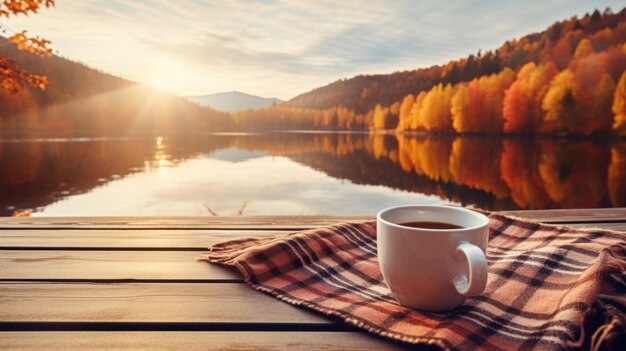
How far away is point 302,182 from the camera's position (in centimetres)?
2058

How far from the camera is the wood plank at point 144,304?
2.25 ft

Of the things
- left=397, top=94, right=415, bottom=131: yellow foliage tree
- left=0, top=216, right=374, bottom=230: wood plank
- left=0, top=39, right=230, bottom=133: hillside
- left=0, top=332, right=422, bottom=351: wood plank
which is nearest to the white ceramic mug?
left=0, top=332, right=422, bottom=351: wood plank

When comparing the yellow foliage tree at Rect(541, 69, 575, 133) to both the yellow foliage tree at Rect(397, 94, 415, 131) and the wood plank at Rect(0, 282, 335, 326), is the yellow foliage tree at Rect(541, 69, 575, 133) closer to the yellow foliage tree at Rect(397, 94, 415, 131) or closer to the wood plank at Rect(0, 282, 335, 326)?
the yellow foliage tree at Rect(397, 94, 415, 131)

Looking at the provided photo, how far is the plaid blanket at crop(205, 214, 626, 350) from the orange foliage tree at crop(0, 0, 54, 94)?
13.8 feet

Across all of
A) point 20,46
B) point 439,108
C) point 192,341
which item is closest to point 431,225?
point 192,341

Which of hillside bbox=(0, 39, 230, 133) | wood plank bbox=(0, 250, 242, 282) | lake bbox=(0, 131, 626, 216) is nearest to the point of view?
wood plank bbox=(0, 250, 242, 282)

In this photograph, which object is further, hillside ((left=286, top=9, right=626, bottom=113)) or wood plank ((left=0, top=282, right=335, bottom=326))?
hillside ((left=286, top=9, right=626, bottom=113))

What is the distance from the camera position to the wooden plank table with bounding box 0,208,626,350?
0.62 metres

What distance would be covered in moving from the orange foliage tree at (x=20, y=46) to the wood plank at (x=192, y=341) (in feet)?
14.0

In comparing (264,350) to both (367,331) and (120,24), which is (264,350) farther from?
(120,24)

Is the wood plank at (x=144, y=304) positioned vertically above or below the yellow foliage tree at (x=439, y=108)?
below

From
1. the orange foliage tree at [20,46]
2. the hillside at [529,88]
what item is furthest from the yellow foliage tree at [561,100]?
the orange foliage tree at [20,46]

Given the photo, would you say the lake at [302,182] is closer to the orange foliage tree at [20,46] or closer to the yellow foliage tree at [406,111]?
the orange foliage tree at [20,46]

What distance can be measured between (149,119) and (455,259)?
76690mm
